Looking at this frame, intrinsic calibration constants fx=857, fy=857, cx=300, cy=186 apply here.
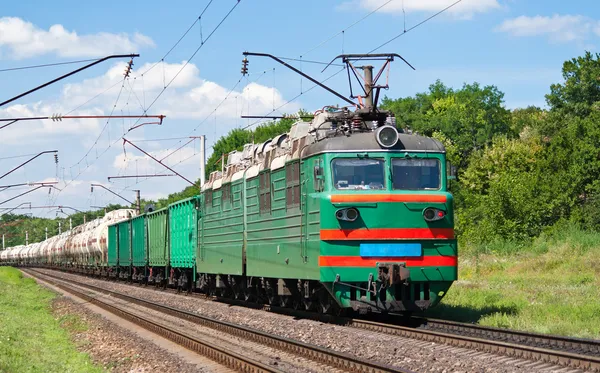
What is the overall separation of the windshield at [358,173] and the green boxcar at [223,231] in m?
6.11

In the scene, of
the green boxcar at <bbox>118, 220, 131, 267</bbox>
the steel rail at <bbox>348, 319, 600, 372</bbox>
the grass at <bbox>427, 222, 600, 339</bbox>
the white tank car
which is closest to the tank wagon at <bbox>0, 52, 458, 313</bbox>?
the steel rail at <bbox>348, 319, 600, 372</bbox>

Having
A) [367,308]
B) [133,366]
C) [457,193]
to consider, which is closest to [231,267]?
[367,308]

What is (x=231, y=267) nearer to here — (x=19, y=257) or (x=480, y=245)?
(x=480, y=245)

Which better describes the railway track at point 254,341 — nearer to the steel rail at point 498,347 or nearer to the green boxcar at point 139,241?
the steel rail at point 498,347

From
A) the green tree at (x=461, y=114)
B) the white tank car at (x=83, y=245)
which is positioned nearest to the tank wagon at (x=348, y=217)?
the white tank car at (x=83, y=245)

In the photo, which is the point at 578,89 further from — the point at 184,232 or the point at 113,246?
the point at 184,232

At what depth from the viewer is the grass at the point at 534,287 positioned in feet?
51.7

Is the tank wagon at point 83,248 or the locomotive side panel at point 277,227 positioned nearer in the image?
the locomotive side panel at point 277,227

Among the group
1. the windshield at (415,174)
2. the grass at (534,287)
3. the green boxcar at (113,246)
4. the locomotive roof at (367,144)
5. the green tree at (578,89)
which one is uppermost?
the green tree at (578,89)

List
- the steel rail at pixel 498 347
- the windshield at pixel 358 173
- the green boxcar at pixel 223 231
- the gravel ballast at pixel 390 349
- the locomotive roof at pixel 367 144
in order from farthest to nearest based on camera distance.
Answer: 1. the green boxcar at pixel 223 231
2. the locomotive roof at pixel 367 144
3. the windshield at pixel 358 173
4. the gravel ballast at pixel 390 349
5. the steel rail at pixel 498 347

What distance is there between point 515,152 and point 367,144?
4582 centimetres

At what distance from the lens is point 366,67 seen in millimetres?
23531

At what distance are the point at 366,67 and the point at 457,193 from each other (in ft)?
128

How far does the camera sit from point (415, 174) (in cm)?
1631
